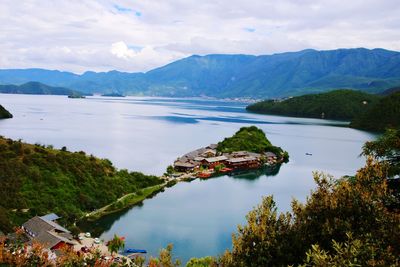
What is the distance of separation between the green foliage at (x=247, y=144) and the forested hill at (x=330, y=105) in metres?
77.3

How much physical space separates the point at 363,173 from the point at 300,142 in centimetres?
7585

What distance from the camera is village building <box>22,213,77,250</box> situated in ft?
76.3

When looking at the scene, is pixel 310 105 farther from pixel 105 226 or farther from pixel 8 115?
pixel 105 226

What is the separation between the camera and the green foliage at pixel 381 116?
10581cm

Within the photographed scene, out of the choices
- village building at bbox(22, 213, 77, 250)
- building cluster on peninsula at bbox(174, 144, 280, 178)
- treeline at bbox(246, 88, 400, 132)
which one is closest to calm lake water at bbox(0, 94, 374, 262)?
building cluster on peninsula at bbox(174, 144, 280, 178)

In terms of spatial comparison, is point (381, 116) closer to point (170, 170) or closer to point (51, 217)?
point (170, 170)

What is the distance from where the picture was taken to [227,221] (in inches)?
1287

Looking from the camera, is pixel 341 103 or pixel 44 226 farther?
pixel 341 103

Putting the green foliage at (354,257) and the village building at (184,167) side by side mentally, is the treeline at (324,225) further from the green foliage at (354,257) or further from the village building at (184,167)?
the village building at (184,167)

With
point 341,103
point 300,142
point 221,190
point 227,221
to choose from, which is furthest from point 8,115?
point 341,103

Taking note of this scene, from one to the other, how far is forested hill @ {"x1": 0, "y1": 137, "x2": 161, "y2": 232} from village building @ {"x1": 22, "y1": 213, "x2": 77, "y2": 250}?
133 cm

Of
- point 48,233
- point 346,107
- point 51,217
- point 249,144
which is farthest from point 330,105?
point 48,233

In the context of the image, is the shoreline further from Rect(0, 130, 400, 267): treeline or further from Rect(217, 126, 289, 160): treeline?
Rect(0, 130, 400, 267): treeline

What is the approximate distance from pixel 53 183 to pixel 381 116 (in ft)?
323
